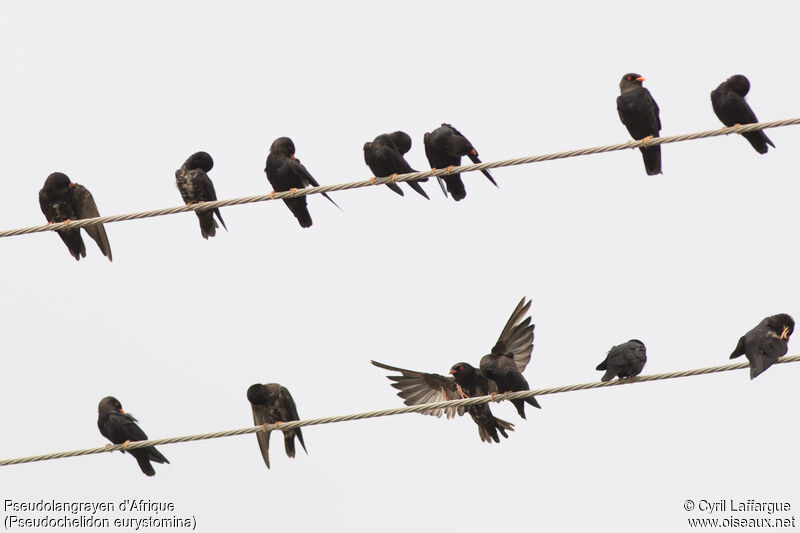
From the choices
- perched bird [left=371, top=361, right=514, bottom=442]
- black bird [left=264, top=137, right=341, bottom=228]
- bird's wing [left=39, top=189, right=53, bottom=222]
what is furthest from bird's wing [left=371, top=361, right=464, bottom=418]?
bird's wing [left=39, top=189, right=53, bottom=222]

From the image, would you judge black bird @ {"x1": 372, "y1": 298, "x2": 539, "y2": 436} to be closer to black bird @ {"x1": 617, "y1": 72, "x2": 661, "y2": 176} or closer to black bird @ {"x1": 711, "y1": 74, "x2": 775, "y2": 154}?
black bird @ {"x1": 617, "y1": 72, "x2": 661, "y2": 176}

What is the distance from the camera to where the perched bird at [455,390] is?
15117mm

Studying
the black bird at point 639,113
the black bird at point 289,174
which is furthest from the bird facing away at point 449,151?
the black bird at point 639,113

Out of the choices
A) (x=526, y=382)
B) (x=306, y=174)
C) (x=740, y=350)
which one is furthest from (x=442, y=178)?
(x=740, y=350)

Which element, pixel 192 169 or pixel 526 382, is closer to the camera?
pixel 526 382

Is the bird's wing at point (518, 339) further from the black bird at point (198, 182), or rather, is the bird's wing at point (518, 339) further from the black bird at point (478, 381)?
the black bird at point (198, 182)

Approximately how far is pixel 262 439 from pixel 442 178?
8.61ft

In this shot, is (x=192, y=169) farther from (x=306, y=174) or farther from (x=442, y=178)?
(x=442, y=178)

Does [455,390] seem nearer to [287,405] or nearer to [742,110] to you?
[287,405]

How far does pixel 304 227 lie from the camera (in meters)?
15.6

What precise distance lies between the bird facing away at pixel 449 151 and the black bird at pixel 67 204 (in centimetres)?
278

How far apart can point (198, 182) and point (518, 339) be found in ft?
9.80

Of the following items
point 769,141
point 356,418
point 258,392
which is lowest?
point 356,418

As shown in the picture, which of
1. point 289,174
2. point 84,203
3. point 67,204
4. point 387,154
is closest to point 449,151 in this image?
point 387,154
